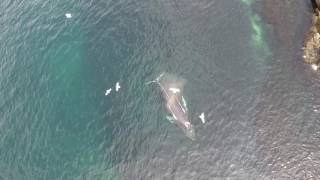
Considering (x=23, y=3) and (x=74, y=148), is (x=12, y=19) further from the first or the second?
(x=74, y=148)

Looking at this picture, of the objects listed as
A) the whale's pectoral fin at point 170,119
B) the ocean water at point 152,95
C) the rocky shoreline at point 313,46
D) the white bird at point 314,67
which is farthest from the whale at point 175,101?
the white bird at point 314,67

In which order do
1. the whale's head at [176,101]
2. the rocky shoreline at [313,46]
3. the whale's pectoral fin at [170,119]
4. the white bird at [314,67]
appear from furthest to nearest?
the whale's pectoral fin at [170,119] < the rocky shoreline at [313,46] < the white bird at [314,67] < the whale's head at [176,101]

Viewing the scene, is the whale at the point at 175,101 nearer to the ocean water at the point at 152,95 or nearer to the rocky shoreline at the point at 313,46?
the ocean water at the point at 152,95

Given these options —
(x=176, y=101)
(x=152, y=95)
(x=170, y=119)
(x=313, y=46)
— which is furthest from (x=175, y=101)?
(x=313, y=46)

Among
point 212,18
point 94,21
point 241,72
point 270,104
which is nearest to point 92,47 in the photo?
point 94,21

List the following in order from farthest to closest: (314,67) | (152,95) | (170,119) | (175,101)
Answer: (152,95)
(175,101)
(170,119)
(314,67)

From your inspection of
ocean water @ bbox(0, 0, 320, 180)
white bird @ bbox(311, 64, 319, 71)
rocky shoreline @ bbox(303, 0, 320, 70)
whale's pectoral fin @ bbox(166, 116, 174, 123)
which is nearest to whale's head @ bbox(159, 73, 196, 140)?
whale's pectoral fin @ bbox(166, 116, 174, 123)

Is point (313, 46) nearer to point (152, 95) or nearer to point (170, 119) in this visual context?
point (170, 119)
